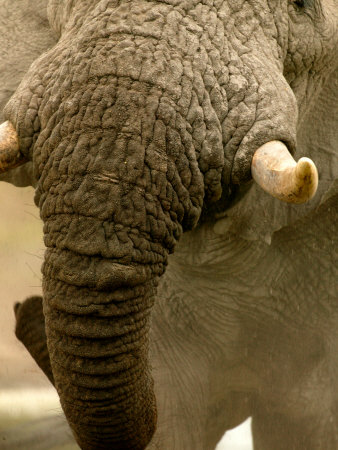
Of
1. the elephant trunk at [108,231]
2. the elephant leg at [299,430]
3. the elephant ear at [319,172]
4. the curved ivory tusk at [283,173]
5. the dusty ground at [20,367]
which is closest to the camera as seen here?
the curved ivory tusk at [283,173]

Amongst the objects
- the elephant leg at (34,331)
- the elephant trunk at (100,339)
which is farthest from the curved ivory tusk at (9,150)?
the elephant leg at (34,331)

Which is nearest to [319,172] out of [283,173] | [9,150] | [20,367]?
[283,173]

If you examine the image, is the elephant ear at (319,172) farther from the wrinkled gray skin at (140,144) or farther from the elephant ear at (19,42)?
the elephant ear at (19,42)

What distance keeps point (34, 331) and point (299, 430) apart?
69cm

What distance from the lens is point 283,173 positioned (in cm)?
129

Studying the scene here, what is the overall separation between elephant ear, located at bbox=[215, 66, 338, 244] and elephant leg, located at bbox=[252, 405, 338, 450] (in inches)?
24.8

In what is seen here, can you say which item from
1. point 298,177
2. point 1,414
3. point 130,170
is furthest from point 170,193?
point 1,414

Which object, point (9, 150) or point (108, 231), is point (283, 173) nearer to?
point (108, 231)

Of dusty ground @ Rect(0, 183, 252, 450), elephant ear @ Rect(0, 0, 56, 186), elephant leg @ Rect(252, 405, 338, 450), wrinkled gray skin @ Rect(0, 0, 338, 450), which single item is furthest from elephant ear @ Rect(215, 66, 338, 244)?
dusty ground @ Rect(0, 183, 252, 450)

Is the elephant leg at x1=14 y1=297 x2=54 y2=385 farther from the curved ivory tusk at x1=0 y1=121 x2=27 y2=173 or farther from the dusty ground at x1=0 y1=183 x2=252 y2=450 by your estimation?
the curved ivory tusk at x1=0 y1=121 x2=27 y2=173

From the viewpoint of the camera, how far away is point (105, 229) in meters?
1.37

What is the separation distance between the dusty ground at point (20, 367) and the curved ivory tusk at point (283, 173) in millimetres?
1499

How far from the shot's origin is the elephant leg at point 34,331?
2.23m

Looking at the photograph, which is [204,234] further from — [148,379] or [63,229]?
[63,229]
